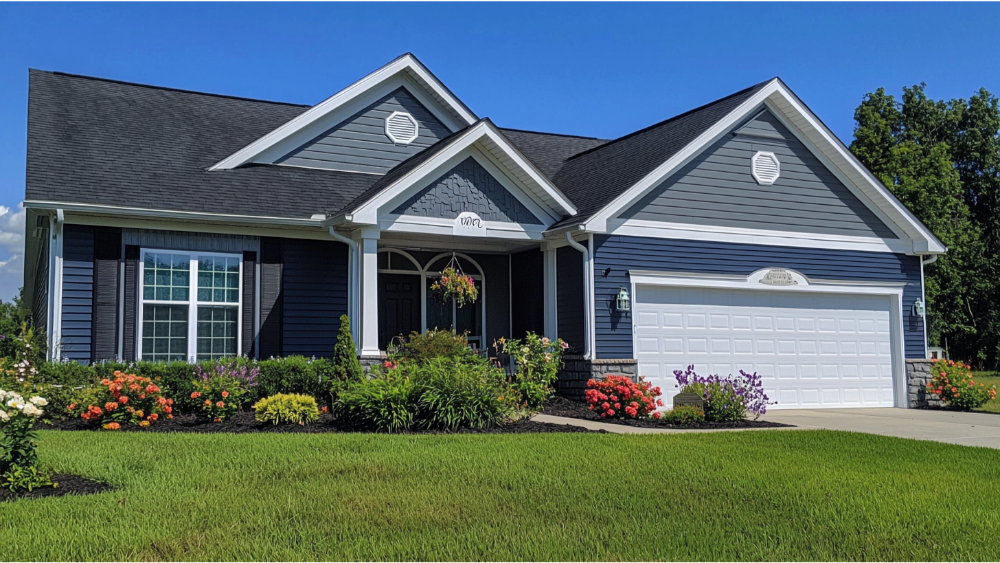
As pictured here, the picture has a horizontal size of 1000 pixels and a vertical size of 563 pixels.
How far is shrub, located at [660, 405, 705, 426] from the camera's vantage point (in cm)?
1181

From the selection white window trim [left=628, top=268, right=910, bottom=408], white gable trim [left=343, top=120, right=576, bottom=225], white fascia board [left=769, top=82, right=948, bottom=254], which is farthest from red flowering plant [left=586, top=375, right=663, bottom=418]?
white fascia board [left=769, top=82, right=948, bottom=254]

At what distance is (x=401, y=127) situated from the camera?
17.0m

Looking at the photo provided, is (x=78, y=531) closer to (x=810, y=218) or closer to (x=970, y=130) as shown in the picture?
(x=810, y=218)

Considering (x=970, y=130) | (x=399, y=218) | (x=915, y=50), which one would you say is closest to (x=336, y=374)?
(x=399, y=218)

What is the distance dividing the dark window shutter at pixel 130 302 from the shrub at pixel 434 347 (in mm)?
4072

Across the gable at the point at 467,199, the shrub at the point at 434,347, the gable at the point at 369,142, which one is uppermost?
the gable at the point at 369,142

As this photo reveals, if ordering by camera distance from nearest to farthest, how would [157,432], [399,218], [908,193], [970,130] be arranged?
1. [157,432]
2. [399,218]
3. [908,193]
4. [970,130]

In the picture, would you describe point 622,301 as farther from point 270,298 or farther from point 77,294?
point 77,294

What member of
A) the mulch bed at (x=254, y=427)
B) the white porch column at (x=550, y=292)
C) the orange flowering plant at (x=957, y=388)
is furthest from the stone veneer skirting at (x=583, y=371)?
the orange flowering plant at (x=957, y=388)

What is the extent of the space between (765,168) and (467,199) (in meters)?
5.71

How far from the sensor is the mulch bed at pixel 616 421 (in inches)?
459

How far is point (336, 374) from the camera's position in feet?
41.0

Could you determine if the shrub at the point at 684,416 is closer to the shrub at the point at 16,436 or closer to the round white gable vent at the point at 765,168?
the round white gable vent at the point at 765,168

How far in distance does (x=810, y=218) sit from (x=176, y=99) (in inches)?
493
